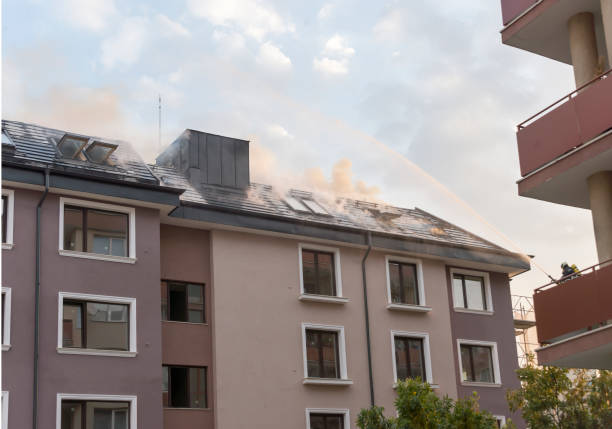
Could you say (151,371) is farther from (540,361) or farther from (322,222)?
(540,361)

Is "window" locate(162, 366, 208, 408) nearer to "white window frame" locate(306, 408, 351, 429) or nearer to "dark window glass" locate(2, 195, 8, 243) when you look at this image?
"white window frame" locate(306, 408, 351, 429)

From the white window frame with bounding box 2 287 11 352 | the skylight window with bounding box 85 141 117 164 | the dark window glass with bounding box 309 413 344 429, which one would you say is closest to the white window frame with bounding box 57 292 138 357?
the white window frame with bounding box 2 287 11 352

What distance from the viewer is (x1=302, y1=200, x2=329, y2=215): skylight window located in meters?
34.0

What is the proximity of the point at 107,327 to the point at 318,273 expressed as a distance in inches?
334

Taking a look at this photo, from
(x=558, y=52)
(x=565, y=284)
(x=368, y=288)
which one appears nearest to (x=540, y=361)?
(x=565, y=284)

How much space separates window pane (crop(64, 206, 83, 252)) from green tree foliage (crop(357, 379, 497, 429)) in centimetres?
982

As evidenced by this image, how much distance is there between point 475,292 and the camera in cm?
3547

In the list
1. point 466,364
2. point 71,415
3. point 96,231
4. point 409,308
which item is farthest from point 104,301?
point 466,364

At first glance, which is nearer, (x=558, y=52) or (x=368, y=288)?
(x=558, y=52)

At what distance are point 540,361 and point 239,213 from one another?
14524mm

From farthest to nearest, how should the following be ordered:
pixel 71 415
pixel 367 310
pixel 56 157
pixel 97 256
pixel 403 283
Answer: pixel 403 283, pixel 367 310, pixel 56 157, pixel 97 256, pixel 71 415

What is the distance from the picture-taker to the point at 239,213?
98.5 feet

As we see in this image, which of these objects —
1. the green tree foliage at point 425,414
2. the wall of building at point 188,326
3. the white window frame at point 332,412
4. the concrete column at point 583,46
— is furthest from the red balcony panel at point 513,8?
the white window frame at point 332,412

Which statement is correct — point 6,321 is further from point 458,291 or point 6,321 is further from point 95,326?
point 458,291
